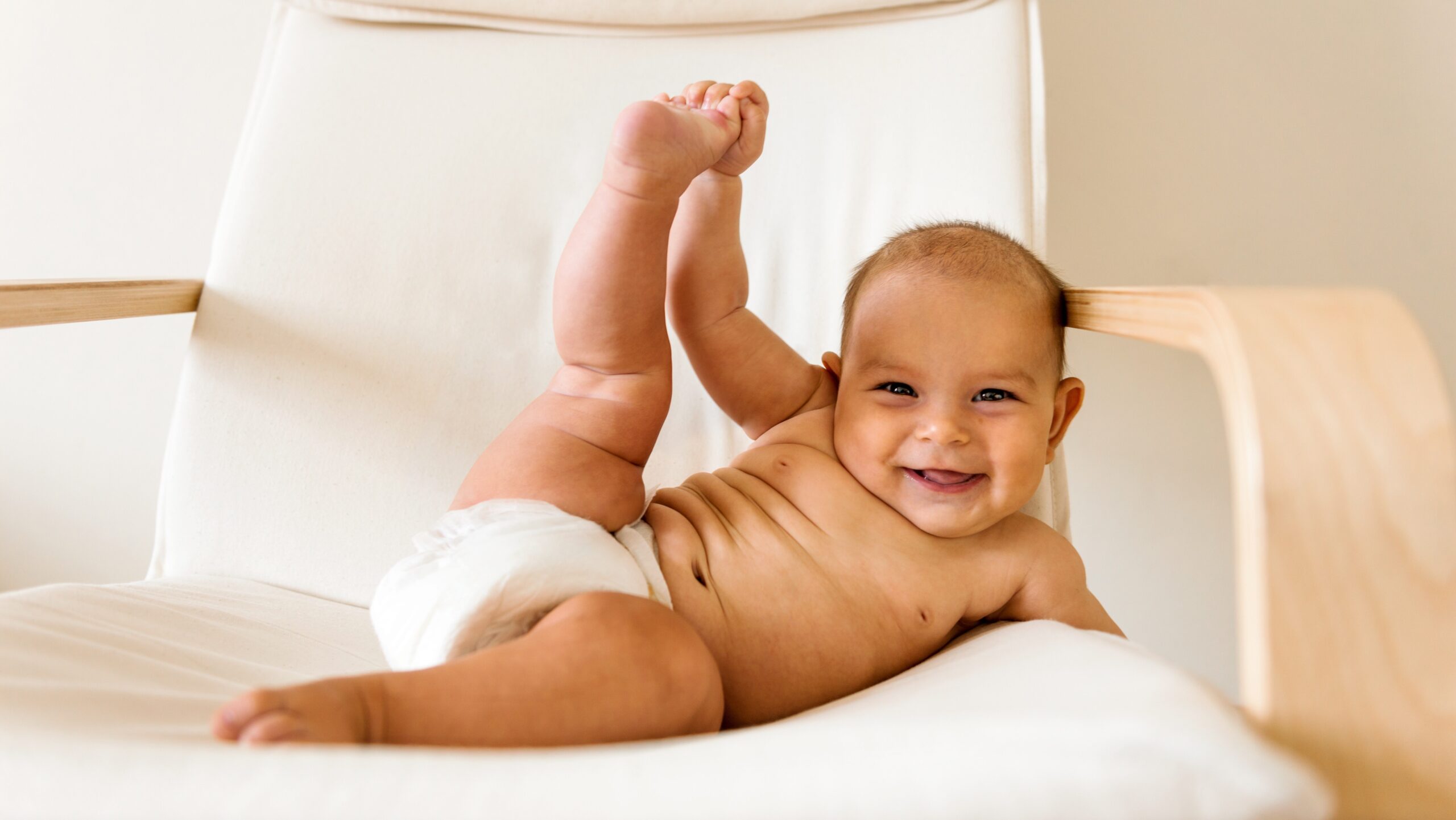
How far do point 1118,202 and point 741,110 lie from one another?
0.72m

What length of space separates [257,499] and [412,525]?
0.15 meters

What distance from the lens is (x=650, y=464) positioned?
976mm

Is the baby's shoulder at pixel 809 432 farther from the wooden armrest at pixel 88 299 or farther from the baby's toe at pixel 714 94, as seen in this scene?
the wooden armrest at pixel 88 299

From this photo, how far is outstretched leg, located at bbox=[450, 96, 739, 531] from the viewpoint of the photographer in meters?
0.70

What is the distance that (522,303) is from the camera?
101 centimetres

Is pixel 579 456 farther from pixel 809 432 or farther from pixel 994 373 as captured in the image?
pixel 994 373

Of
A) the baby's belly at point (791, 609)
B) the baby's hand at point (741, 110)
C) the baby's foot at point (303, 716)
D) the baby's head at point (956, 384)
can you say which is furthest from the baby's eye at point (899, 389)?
the baby's foot at point (303, 716)

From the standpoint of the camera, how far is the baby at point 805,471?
0.69 metres

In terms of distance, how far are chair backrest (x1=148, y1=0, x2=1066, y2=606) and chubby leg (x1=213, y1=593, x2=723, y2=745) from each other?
44 cm

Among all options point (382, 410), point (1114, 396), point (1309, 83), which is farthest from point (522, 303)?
point (1309, 83)

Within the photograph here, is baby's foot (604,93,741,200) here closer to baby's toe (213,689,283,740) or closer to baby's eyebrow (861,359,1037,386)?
baby's eyebrow (861,359,1037,386)

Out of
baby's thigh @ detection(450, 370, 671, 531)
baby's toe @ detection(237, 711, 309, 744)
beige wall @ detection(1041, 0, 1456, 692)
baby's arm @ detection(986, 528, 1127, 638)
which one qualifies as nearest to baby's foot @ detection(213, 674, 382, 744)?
baby's toe @ detection(237, 711, 309, 744)

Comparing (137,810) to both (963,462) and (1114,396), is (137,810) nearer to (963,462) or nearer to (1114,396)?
(963,462)

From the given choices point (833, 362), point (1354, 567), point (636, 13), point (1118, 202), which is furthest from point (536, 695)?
point (1118, 202)
